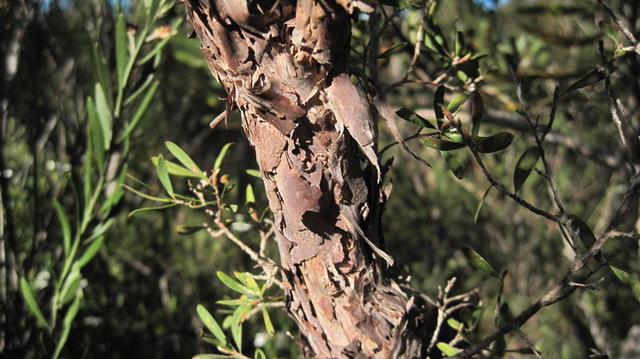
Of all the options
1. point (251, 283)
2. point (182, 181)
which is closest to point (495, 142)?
point (251, 283)

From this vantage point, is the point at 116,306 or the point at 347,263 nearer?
the point at 347,263

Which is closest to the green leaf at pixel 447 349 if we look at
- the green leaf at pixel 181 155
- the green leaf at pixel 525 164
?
the green leaf at pixel 525 164

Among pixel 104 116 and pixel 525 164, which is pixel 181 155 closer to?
pixel 104 116

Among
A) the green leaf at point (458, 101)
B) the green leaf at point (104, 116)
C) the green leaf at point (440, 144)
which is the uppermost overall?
the green leaf at point (458, 101)

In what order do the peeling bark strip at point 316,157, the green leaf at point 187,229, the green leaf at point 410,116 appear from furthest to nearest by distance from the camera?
the green leaf at point 187,229, the green leaf at point 410,116, the peeling bark strip at point 316,157

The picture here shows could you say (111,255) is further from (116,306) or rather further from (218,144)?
(218,144)

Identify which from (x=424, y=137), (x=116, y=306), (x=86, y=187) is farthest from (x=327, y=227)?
(x=116, y=306)

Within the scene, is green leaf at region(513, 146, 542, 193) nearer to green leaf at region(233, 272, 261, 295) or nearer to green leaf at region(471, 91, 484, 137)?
green leaf at region(471, 91, 484, 137)

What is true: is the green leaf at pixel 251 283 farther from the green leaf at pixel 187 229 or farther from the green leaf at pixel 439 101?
the green leaf at pixel 439 101
